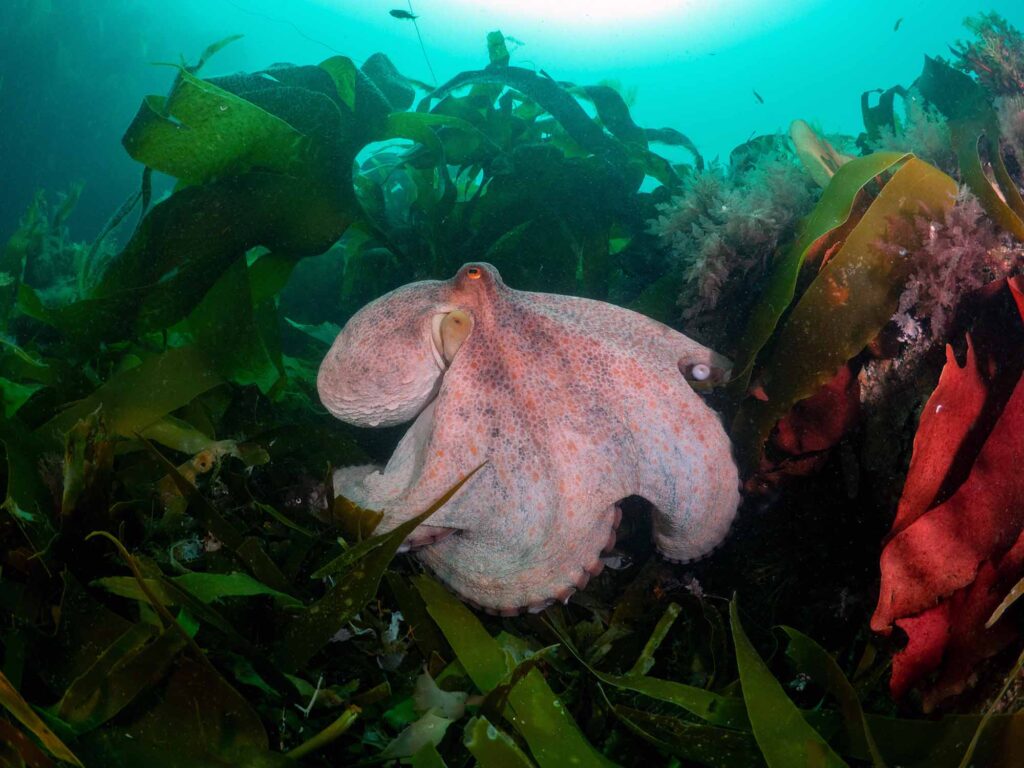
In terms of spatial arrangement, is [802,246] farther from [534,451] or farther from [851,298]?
[534,451]

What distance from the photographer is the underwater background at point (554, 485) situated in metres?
1.69

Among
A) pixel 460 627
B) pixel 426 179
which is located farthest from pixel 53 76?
pixel 460 627

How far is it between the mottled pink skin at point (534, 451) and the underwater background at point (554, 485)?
42mm

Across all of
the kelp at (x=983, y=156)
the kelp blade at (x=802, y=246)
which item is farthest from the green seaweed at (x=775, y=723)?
the kelp at (x=983, y=156)

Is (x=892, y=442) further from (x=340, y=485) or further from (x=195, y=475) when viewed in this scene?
(x=195, y=475)

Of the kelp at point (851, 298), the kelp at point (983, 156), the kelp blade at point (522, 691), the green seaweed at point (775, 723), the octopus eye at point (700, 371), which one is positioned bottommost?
the kelp blade at point (522, 691)

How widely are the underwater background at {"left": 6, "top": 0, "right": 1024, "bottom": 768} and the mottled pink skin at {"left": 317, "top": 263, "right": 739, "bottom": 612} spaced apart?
42mm

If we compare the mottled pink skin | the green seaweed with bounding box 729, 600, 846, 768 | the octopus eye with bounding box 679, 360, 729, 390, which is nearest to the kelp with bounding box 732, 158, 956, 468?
the octopus eye with bounding box 679, 360, 729, 390

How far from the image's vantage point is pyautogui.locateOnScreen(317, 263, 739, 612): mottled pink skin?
207 centimetres

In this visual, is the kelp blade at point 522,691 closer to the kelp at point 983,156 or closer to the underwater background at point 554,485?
the underwater background at point 554,485

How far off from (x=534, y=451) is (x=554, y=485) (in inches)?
6.0

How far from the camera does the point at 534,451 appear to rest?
2.10 metres

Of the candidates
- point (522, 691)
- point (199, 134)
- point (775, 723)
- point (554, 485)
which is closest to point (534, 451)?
point (554, 485)

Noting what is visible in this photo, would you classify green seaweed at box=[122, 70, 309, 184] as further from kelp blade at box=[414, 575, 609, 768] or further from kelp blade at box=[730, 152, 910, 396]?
kelp blade at box=[730, 152, 910, 396]
